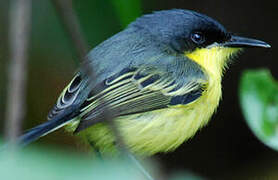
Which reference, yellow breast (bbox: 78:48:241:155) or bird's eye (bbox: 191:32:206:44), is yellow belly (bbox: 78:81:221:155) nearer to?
yellow breast (bbox: 78:48:241:155)

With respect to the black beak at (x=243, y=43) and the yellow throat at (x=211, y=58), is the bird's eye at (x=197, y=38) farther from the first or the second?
the black beak at (x=243, y=43)

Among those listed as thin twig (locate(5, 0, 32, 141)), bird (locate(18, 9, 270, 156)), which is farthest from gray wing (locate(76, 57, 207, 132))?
thin twig (locate(5, 0, 32, 141))

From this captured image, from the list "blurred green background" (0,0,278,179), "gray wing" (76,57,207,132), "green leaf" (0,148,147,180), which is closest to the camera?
"green leaf" (0,148,147,180)

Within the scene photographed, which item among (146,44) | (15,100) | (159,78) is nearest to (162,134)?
(159,78)

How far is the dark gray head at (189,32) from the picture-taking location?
366 centimetres

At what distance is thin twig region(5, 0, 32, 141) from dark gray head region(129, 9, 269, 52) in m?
2.16

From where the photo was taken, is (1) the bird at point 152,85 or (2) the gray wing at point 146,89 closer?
(2) the gray wing at point 146,89

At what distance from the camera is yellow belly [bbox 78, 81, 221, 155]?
3.20 metres

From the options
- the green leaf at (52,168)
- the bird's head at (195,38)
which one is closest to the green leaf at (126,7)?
the bird's head at (195,38)

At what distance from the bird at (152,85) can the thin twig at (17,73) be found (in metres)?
1.29

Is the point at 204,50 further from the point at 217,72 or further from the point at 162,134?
the point at 162,134

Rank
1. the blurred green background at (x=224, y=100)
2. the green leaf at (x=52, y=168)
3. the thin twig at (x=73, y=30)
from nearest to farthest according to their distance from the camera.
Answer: the green leaf at (x=52, y=168)
the thin twig at (x=73, y=30)
the blurred green background at (x=224, y=100)

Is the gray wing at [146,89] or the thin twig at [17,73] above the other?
the thin twig at [17,73]

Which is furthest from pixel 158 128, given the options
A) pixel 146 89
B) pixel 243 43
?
pixel 243 43
